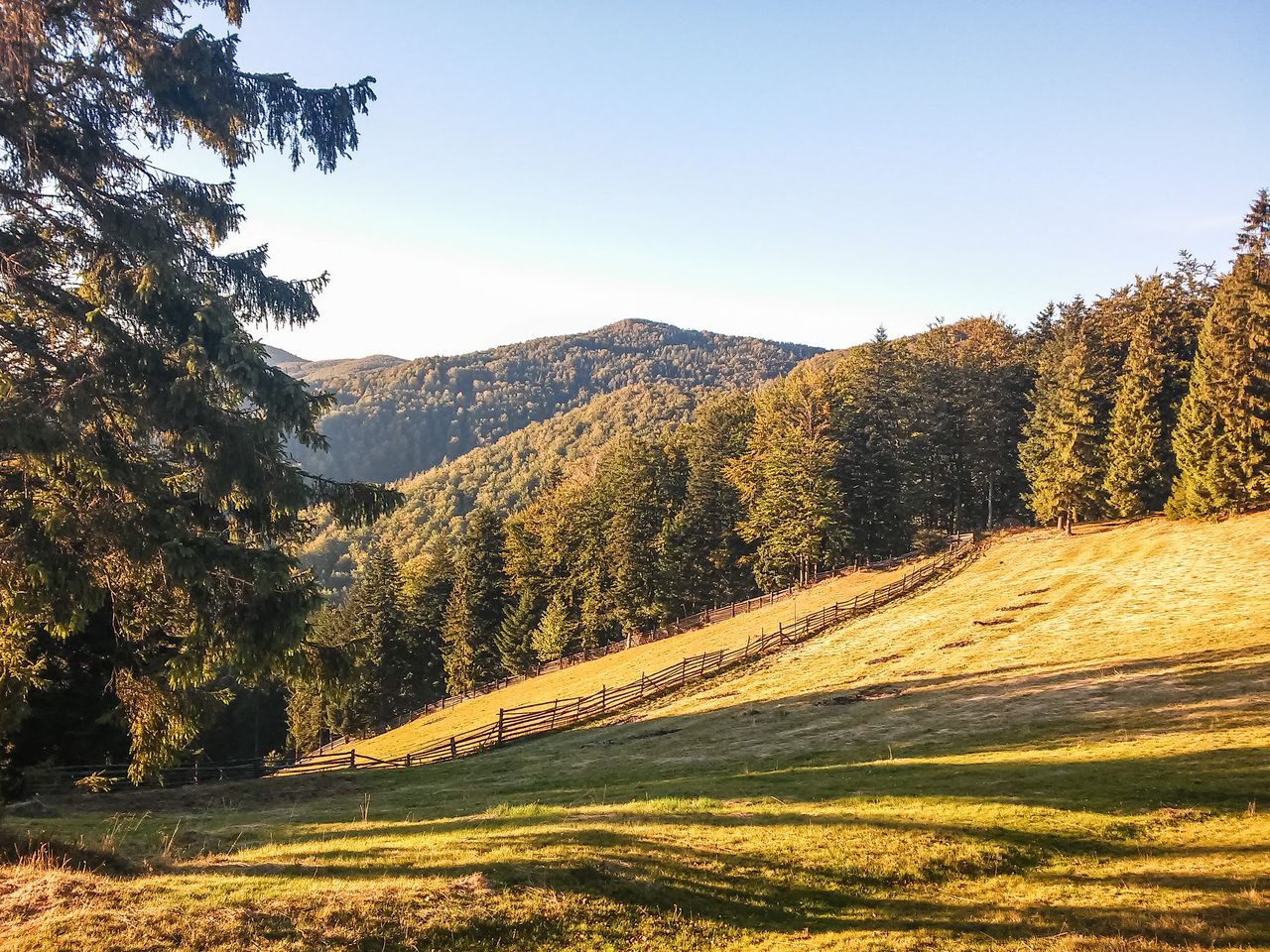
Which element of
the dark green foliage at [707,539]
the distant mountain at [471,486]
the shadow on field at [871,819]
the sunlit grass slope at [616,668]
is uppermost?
the distant mountain at [471,486]

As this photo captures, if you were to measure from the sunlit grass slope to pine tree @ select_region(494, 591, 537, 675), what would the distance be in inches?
213

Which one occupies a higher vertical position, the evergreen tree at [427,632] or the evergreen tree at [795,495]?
the evergreen tree at [795,495]

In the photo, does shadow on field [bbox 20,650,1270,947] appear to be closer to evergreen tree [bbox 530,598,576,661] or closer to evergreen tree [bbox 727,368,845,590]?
evergreen tree [bbox 727,368,845,590]

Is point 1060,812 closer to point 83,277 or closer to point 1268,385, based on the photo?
point 83,277

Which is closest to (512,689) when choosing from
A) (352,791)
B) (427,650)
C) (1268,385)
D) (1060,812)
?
(427,650)

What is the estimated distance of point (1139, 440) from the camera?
168 ft

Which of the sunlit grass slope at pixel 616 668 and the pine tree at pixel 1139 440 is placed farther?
the pine tree at pixel 1139 440

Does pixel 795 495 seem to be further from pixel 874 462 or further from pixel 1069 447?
pixel 1069 447

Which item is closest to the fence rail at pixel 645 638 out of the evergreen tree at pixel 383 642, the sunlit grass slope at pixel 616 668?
the sunlit grass slope at pixel 616 668

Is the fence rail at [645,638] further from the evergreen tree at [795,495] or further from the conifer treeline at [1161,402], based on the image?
the conifer treeline at [1161,402]

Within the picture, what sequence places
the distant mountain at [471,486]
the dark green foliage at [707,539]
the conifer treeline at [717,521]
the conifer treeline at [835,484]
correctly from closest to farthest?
the conifer treeline at [835,484] < the conifer treeline at [717,521] < the dark green foliage at [707,539] < the distant mountain at [471,486]

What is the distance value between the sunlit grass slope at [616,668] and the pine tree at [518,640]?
17.8 feet

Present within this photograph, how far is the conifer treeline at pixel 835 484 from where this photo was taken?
174ft

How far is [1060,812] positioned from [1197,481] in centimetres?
4438
